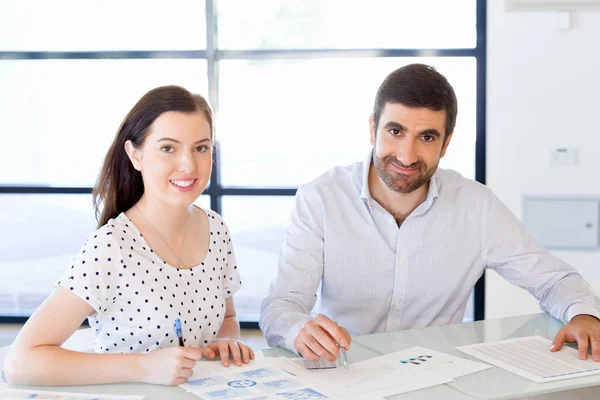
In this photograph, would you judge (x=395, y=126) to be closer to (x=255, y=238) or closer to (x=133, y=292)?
(x=133, y=292)

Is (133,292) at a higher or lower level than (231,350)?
higher

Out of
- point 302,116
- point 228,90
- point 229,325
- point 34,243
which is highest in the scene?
point 228,90

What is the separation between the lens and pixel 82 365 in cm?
148

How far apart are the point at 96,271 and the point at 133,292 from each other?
4.2 inches

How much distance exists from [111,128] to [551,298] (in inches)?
120

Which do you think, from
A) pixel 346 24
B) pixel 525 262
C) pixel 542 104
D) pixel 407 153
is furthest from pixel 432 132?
pixel 346 24

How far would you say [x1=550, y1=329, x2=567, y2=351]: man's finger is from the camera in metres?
1.75

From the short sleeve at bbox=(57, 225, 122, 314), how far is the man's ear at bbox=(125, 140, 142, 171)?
0.55ft

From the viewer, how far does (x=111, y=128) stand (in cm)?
446

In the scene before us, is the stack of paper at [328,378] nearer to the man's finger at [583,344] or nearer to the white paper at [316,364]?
the white paper at [316,364]

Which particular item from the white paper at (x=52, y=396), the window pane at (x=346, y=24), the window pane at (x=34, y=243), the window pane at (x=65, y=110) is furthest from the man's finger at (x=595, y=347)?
the window pane at (x=34, y=243)

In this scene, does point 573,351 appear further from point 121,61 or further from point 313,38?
point 121,61

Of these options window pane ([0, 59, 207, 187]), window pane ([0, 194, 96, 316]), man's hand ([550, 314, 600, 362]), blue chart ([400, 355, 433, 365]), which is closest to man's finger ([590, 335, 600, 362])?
man's hand ([550, 314, 600, 362])

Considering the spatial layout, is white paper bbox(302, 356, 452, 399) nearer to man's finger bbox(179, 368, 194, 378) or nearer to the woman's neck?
man's finger bbox(179, 368, 194, 378)
